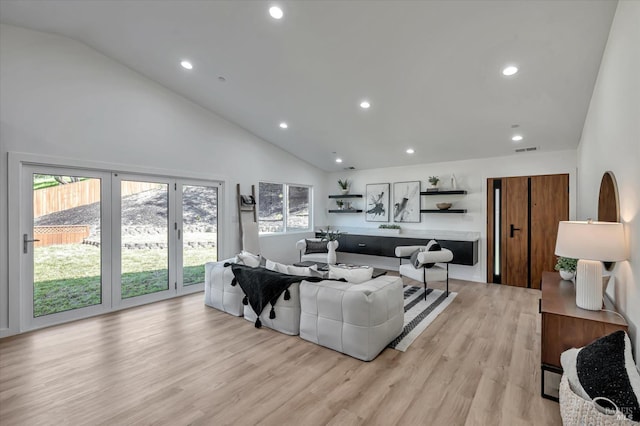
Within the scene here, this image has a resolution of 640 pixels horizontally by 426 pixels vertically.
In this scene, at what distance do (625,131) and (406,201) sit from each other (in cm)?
443

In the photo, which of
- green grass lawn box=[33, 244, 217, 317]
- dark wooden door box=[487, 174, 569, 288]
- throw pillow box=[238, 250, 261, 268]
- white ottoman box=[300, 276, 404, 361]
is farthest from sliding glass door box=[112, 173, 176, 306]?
dark wooden door box=[487, 174, 569, 288]

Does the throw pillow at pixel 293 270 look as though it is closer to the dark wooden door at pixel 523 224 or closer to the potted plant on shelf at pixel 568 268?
the potted plant on shelf at pixel 568 268

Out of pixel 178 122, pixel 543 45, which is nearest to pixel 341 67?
pixel 543 45

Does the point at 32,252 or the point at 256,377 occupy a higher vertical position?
the point at 32,252

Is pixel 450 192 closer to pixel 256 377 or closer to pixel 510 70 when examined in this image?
pixel 510 70

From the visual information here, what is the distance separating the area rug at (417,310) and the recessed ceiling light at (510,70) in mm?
2941

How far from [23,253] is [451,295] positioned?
18.8 ft

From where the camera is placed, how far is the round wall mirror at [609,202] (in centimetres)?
221

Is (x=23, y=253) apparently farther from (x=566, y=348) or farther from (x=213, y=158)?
(x=566, y=348)

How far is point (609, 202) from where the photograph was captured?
2.39 meters

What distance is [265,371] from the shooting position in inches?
98.7

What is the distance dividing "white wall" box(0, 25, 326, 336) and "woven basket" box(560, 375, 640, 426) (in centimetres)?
494

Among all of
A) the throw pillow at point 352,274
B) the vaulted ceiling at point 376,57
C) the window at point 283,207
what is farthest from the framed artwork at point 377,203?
the throw pillow at point 352,274

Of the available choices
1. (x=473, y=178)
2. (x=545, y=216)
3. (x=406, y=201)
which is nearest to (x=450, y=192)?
(x=473, y=178)
